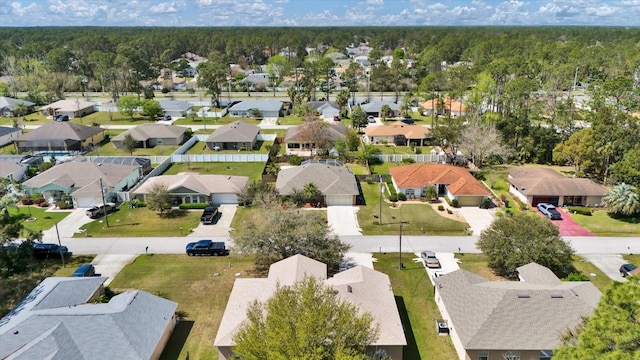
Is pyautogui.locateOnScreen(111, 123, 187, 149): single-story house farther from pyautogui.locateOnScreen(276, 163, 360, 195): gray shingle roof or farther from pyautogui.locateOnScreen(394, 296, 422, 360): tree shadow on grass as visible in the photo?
pyautogui.locateOnScreen(394, 296, 422, 360): tree shadow on grass

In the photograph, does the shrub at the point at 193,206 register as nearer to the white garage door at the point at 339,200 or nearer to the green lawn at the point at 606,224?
the white garage door at the point at 339,200

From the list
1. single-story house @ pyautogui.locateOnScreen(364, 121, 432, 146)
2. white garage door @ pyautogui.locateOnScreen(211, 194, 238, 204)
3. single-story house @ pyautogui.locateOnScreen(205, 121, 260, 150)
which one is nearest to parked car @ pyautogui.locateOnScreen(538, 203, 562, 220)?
single-story house @ pyautogui.locateOnScreen(364, 121, 432, 146)

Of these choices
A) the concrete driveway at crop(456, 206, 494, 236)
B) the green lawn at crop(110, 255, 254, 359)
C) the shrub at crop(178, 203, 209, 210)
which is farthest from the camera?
the shrub at crop(178, 203, 209, 210)

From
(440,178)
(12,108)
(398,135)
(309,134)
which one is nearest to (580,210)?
(440,178)

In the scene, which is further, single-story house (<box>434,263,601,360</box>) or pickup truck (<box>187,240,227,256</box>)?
pickup truck (<box>187,240,227,256</box>)

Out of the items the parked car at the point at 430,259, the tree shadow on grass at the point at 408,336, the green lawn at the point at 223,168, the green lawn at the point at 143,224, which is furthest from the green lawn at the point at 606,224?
the green lawn at the point at 143,224

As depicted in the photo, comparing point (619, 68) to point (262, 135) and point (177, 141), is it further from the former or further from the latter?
point (177, 141)

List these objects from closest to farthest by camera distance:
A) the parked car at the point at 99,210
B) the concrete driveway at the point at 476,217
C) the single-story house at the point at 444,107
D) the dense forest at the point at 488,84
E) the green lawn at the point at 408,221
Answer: the green lawn at the point at 408,221 < the concrete driveway at the point at 476,217 < the parked car at the point at 99,210 < the dense forest at the point at 488,84 < the single-story house at the point at 444,107
